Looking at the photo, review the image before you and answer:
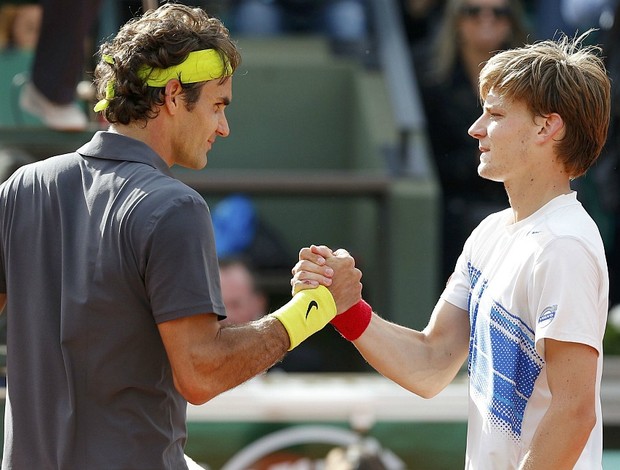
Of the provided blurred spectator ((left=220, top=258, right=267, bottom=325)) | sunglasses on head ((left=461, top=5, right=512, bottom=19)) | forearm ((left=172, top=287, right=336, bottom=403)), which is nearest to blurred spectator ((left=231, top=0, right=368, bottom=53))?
sunglasses on head ((left=461, top=5, right=512, bottom=19))

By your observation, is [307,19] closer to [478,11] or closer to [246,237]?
[478,11]

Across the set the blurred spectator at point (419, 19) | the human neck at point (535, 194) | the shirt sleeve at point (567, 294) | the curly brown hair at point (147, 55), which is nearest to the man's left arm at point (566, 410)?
the shirt sleeve at point (567, 294)

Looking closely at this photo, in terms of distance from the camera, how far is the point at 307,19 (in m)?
7.91

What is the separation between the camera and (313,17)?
7.91m

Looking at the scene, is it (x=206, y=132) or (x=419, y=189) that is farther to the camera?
(x=419, y=189)

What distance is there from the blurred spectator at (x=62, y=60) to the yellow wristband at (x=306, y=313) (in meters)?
2.26

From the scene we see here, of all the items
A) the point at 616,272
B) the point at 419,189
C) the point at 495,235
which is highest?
the point at 495,235

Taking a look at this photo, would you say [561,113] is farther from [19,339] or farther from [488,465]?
[19,339]

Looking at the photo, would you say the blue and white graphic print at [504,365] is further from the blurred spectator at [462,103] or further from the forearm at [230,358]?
the blurred spectator at [462,103]

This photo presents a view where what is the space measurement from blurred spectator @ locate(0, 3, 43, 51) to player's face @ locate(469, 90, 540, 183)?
3.04m

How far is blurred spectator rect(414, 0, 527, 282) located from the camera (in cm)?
642

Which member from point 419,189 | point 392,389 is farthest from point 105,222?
point 419,189

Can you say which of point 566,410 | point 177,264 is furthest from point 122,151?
point 566,410

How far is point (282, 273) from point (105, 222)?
3.98 m
